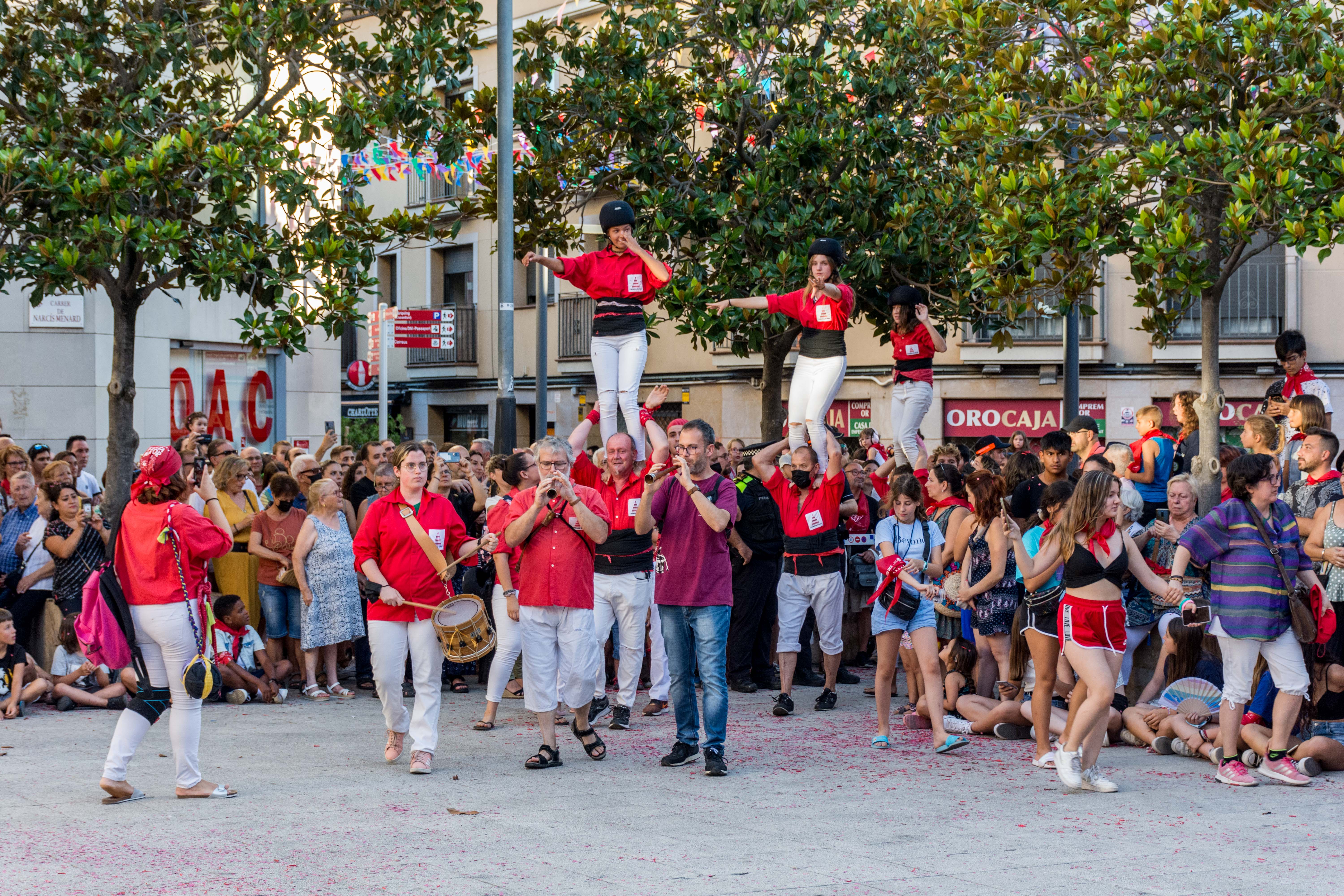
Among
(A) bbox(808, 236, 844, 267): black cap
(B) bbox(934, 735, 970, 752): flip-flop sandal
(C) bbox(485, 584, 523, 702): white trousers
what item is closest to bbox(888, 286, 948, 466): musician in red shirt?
(A) bbox(808, 236, 844, 267): black cap

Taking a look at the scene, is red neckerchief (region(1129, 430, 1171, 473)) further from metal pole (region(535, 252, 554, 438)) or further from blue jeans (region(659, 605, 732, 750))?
metal pole (region(535, 252, 554, 438))

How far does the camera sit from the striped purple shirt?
8.52 metres

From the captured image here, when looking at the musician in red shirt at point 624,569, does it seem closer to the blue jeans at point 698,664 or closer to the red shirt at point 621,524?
the red shirt at point 621,524

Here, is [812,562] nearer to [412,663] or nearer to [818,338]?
[818,338]

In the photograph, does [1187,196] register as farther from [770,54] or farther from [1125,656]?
[770,54]

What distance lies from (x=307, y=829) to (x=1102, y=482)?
463 centimetres

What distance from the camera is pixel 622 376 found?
37.4ft

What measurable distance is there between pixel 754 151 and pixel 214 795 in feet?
34.3

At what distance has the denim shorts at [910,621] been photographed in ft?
31.9

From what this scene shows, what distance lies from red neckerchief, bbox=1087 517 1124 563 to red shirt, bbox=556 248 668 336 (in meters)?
4.04

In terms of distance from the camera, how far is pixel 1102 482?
836cm

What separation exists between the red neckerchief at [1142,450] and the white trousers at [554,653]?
5.78 meters

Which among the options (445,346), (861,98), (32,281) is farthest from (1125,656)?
(445,346)

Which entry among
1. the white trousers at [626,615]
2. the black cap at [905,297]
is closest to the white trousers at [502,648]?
the white trousers at [626,615]
